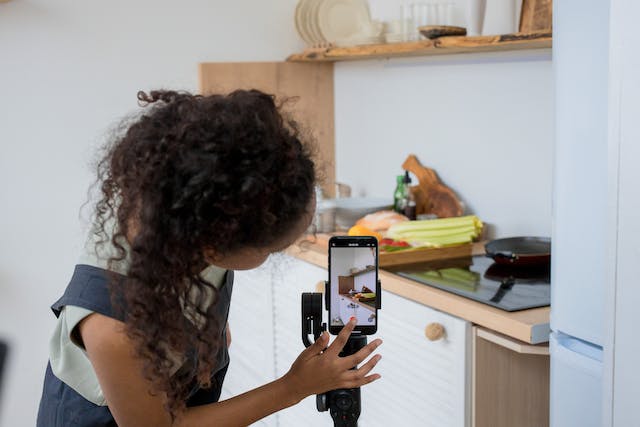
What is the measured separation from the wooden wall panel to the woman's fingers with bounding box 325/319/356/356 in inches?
78.8

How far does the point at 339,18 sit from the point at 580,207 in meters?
1.96

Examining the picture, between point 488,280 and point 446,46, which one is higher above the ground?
point 446,46

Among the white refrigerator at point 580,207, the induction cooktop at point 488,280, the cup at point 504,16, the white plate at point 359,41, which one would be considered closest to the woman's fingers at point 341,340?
the white refrigerator at point 580,207

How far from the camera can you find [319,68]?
3424 mm

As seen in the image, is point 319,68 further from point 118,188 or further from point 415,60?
point 118,188

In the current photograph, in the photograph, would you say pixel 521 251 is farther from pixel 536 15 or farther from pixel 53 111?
pixel 53 111

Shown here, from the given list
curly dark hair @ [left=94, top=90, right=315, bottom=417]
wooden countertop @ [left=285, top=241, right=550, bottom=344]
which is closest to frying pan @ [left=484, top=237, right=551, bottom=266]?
wooden countertop @ [left=285, top=241, right=550, bottom=344]

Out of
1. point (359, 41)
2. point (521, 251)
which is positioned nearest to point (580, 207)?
point (521, 251)

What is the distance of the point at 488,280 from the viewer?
6.86 ft

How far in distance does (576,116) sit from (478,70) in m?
1.15

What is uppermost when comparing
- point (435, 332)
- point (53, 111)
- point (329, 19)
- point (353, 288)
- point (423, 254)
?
point (329, 19)

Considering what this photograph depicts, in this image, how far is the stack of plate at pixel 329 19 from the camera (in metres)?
3.25

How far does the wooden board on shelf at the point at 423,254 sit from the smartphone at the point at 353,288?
98 cm

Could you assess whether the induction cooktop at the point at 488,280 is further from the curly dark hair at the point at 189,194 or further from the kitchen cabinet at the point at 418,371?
the curly dark hair at the point at 189,194
